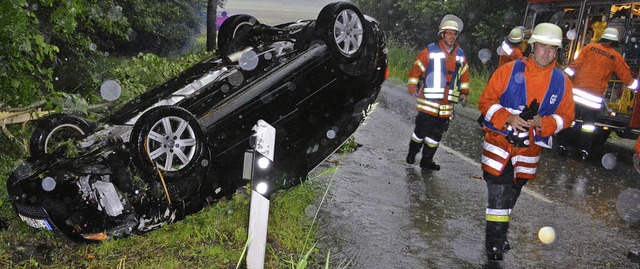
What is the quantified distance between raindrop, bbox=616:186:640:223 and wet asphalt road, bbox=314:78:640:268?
0.02 meters

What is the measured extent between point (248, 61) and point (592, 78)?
17.3 feet

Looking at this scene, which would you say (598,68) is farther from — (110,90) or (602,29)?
(110,90)

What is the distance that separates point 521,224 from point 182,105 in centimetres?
315

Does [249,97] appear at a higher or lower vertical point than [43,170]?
higher

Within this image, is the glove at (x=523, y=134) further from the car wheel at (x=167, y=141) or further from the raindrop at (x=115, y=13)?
the raindrop at (x=115, y=13)

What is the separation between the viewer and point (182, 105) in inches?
155

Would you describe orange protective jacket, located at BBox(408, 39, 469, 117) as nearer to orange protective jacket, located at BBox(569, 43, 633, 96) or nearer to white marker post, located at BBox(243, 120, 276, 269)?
orange protective jacket, located at BBox(569, 43, 633, 96)

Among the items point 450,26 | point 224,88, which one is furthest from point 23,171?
point 450,26

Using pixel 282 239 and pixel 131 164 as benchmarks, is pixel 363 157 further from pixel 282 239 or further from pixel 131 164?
pixel 131 164

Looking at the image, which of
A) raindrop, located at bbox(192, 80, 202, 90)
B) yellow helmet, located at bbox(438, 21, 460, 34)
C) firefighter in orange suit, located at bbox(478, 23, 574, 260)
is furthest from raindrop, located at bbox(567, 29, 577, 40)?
raindrop, located at bbox(192, 80, 202, 90)

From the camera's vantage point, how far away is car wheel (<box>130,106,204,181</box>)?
338 centimetres

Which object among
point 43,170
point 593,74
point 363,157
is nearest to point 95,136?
point 43,170

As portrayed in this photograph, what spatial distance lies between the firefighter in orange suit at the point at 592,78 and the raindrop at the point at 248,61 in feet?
17.0

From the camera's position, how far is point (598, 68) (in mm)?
7270
